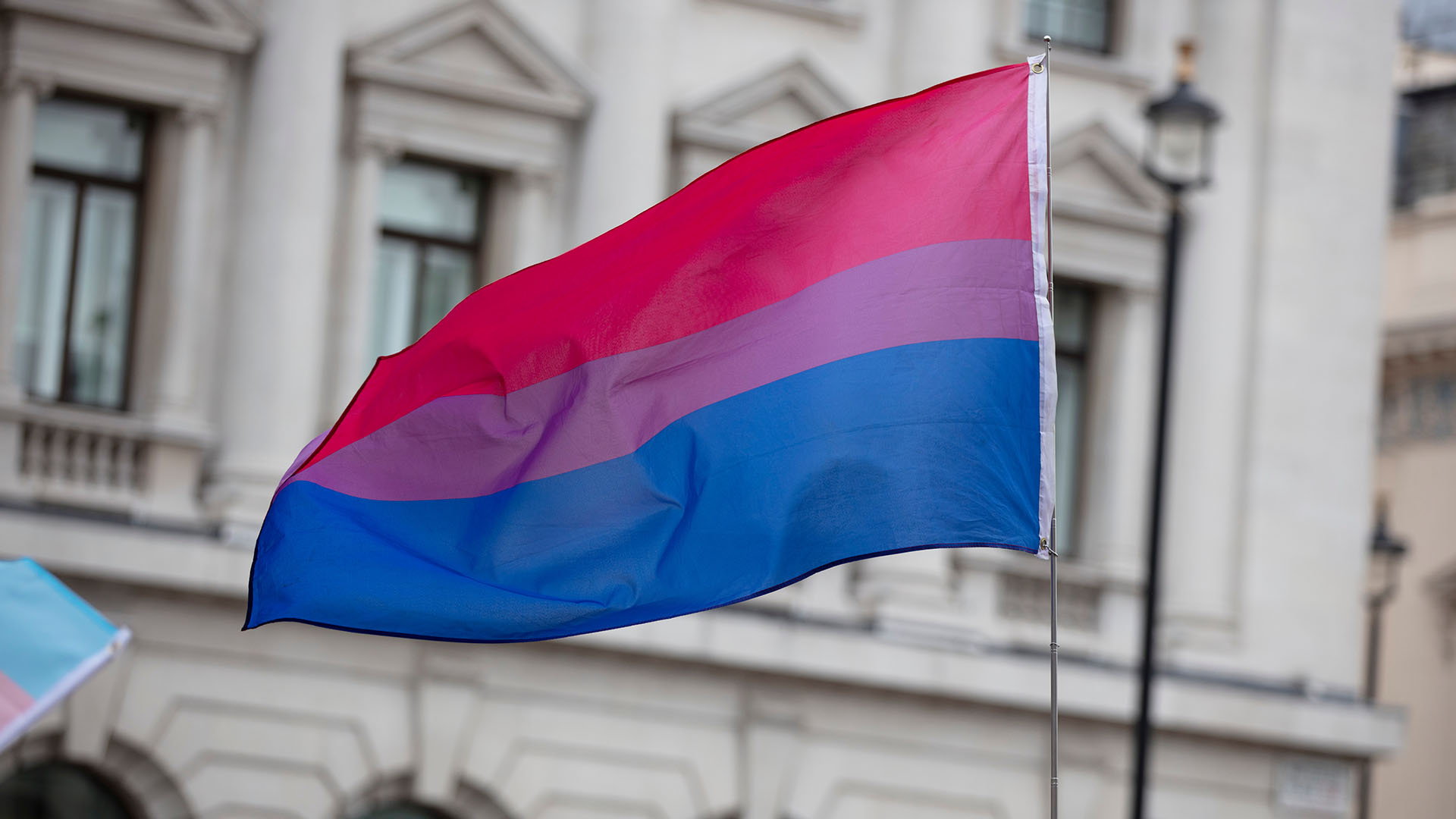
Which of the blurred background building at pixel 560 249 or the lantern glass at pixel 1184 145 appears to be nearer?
the lantern glass at pixel 1184 145

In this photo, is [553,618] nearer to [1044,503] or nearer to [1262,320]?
[1044,503]

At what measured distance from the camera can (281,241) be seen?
1653 cm

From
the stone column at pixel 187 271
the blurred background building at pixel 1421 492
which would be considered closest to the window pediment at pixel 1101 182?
the stone column at pixel 187 271

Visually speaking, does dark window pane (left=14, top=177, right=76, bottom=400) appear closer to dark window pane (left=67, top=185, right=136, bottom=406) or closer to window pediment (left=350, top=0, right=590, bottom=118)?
dark window pane (left=67, top=185, right=136, bottom=406)

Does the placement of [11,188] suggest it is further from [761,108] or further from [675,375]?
[675,375]

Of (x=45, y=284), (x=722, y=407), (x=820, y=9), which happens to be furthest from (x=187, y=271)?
(x=722, y=407)

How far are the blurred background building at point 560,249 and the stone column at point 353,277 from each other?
3 cm

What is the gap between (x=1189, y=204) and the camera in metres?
19.6

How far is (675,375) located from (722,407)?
23 cm

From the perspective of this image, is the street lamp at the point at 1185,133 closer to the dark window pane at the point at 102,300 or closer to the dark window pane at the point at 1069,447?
the dark window pane at the point at 1069,447

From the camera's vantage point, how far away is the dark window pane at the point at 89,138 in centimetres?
1627

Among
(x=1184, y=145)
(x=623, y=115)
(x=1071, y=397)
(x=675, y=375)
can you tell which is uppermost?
(x=623, y=115)

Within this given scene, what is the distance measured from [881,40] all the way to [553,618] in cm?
1184

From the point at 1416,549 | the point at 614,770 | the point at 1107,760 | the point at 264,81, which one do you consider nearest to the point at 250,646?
the point at 614,770
